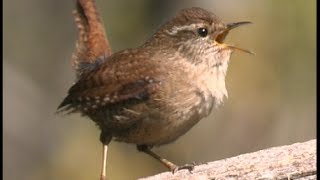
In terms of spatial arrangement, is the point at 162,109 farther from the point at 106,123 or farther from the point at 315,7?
the point at 315,7

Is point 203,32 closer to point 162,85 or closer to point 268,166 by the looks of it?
point 162,85

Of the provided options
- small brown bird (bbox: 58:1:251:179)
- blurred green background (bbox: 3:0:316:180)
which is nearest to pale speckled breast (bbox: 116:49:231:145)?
small brown bird (bbox: 58:1:251:179)

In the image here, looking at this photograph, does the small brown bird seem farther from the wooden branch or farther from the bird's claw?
the wooden branch

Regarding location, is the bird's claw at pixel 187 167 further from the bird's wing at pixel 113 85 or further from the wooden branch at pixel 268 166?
the bird's wing at pixel 113 85

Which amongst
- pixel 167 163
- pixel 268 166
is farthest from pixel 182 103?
pixel 268 166

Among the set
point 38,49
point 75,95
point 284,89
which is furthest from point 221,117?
point 75,95
